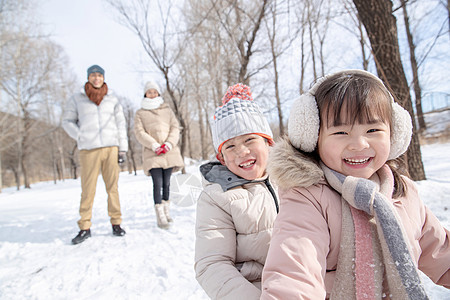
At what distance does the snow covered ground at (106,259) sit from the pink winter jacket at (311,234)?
52 centimetres

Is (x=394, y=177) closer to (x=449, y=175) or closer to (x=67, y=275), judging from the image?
(x=67, y=275)

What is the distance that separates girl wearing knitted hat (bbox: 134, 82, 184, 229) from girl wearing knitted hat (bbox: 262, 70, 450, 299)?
2388 mm

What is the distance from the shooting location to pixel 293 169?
88 centimetres

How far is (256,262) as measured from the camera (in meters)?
1.09

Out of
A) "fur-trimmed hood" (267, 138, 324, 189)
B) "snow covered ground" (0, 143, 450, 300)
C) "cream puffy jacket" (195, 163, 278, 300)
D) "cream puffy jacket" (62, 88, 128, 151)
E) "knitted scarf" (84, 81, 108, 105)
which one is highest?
"knitted scarf" (84, 81, 108, 105)

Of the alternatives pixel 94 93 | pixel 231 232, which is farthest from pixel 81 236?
pixel 231 232

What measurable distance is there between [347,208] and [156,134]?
2.85m

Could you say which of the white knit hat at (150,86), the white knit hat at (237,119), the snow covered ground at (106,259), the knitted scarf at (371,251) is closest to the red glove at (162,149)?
the white knit hat at (150,86)

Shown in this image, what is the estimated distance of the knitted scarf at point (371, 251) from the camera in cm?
74

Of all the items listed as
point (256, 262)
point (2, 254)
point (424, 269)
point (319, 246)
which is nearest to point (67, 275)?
point (2, 254)

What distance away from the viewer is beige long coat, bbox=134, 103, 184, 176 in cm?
311

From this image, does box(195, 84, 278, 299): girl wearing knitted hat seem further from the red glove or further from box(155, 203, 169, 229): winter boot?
box(155, 203, 169, 229): winter boot

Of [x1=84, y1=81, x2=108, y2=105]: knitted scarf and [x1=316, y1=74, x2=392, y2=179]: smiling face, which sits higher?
[x1=84, y1=81, x2=108, y2=105]: knitted scarf

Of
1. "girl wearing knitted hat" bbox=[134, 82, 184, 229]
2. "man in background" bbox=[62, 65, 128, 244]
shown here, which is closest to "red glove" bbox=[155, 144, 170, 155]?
"girl wearing knitted hat" bbox=[134, 82, 184, 229]
